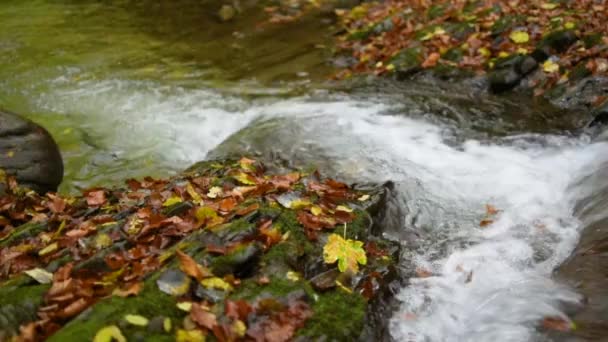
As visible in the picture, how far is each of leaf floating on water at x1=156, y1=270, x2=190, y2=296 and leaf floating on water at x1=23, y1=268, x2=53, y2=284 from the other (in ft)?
2.63

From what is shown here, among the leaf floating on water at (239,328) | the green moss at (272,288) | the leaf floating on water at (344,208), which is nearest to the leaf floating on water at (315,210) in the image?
the leaf floating on water at (344,208)

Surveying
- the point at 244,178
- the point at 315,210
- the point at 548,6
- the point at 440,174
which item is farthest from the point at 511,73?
the point at 315,210

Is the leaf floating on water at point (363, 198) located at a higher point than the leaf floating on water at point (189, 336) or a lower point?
lower

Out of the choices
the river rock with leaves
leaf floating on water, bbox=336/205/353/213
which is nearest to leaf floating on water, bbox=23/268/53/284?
the river rock with leaves

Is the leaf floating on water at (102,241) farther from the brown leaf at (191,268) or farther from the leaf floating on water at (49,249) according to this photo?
the brown leaf at (191,268)

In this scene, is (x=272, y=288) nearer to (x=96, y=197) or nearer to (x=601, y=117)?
(x=96, y=197)

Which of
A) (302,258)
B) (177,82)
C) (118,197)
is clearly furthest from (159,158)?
(302,258)

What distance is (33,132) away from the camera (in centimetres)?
620

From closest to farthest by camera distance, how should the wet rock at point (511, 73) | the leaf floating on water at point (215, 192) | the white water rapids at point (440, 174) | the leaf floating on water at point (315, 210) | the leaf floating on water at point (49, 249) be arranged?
the leaf floating on water at point (49, 249) → the white water rapids at point (440, 174) → the leaf floating on water at point (315, 210) → the leaf floating on water at point (215, 192) → the wet rock at point (511, 73)

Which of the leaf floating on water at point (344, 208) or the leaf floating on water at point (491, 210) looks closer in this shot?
the leaf floating on water at point (344, 208)

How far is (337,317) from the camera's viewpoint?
3531 mm

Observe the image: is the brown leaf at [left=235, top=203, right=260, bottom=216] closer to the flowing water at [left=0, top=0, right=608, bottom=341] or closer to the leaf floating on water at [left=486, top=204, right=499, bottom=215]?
the flowing water at [left=0, top=0, right=608, bottom=341]

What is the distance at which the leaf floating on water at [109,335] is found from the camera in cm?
298

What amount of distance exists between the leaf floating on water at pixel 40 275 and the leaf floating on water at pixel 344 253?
78.0 inches
